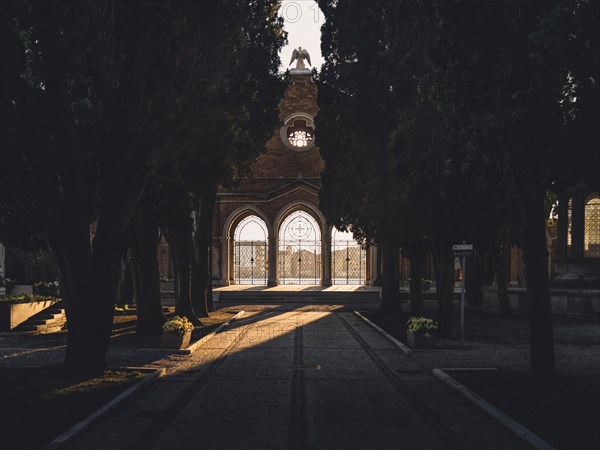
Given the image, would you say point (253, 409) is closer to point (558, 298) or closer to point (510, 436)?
point (510, 436)

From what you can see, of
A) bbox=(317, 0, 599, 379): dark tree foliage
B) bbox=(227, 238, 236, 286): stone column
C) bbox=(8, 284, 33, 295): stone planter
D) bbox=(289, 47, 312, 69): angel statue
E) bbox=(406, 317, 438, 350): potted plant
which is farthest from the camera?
bbox=(289, 47, 312, 69): angel statue

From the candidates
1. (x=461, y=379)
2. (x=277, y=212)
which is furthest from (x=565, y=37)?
(x=277, y=212)

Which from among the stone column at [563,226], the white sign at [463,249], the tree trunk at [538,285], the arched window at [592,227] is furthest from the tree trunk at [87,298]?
the stone column at [563,226]

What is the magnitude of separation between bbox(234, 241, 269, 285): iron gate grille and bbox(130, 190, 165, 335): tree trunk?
2591 cm

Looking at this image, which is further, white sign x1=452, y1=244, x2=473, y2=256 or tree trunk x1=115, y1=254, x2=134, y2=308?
tree trunk x1=115, y1=254, x2=134, y2=308

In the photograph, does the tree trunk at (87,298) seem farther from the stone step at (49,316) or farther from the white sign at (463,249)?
the stone step at (49,316)

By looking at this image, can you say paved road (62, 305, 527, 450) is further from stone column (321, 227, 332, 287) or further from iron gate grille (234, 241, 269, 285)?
iron gate grille (234, 241, 269, 285)

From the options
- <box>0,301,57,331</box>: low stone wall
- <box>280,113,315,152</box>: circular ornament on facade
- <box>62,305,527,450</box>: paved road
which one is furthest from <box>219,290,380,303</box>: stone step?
<box>62,305,527,450</box>: paved road

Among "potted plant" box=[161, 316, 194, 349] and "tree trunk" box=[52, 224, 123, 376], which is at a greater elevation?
"tree trunk" box=[52, 224, 123, 376]

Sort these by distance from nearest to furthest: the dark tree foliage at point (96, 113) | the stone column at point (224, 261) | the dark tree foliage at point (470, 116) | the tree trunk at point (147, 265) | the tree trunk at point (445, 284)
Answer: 1. the dark tree foliage at point (470, 116)
2. the dark tree foliage at point (96, 113)
3. the tree trunk at point (445, 284)
4. the tree trunk at point (147, 265)
5. the stone column at point (224, 261)

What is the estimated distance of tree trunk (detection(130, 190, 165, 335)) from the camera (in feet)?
63.0

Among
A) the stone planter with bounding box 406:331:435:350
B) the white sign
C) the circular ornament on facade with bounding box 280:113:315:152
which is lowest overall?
the stone planter with bounding box 406:331:435:350

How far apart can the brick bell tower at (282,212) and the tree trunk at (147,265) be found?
25.8 meters

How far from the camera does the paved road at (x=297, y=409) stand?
778 centimetres
